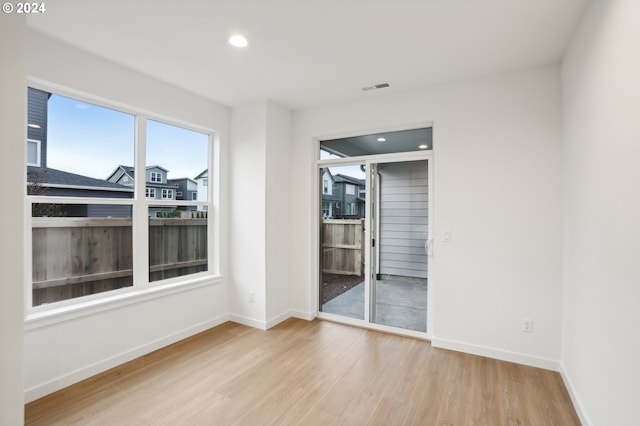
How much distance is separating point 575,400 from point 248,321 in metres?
3.16

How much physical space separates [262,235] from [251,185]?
0.64 m

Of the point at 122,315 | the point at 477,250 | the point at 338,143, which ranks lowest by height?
the point at 122,315

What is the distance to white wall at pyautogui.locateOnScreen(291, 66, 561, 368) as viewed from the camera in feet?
8.92

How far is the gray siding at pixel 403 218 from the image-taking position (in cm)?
341

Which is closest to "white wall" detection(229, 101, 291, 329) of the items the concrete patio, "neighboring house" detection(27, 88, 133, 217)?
the concrete patio

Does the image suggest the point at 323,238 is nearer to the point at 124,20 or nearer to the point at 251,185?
the point at 251,185

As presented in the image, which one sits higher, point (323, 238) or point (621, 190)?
point (621, 190)

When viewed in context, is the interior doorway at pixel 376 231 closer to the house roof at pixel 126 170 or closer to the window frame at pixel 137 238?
the window frame at pixel 137 238

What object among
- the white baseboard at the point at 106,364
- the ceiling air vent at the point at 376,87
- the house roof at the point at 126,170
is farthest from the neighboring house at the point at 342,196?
the house roof at the point at 126,170

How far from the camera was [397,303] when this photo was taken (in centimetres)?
364

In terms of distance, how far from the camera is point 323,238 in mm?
4078

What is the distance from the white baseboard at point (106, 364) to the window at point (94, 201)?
0.58 meters

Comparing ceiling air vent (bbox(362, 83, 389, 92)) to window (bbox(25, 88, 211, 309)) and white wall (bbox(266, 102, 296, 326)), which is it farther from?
window (bbox(25, 88, 211, 309))

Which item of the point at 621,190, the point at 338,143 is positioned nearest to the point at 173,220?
the point at 338,143
